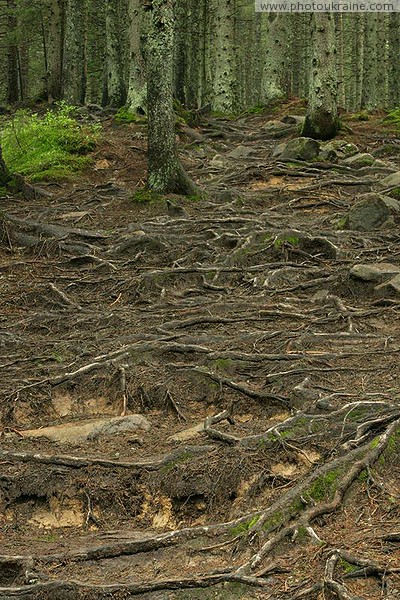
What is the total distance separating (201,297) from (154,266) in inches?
53.3

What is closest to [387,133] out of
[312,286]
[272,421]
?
[312,286]

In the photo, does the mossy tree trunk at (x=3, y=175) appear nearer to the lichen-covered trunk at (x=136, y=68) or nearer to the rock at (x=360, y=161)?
the rock at (x=360, y=161)

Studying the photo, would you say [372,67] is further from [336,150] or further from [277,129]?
[336,150]

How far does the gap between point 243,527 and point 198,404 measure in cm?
209

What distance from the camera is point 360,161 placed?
47.3 feet

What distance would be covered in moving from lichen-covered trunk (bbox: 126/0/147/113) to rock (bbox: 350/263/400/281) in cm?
1230

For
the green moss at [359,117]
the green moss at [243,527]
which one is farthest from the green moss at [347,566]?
the green moss at [359,117]

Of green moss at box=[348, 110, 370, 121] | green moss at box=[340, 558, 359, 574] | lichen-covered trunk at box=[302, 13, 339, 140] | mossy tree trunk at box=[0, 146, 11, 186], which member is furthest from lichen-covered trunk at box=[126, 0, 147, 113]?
green moss at box=[340, 558, 359, 574]

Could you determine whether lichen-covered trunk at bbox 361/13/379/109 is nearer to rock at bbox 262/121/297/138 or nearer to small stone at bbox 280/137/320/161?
rock at bbox 262/121/297/138

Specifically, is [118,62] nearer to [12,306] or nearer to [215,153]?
[215,153]

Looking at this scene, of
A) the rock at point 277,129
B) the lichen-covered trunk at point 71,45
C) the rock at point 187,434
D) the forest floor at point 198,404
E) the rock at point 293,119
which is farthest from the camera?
the lichen-covered trunk at point 71,45

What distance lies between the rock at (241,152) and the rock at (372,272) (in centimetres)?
866

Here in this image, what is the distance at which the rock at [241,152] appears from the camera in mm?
16859

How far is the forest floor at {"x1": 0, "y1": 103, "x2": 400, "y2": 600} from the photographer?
4.09 meters
